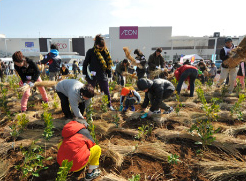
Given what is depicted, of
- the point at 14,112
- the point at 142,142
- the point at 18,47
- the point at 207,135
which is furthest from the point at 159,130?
the point at 18,47

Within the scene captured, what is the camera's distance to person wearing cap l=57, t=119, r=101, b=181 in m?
1.53

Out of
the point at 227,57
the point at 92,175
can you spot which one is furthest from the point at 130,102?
the point at 227,57

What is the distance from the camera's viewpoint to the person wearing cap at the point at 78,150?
1.53 m

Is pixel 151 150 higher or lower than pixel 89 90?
lower

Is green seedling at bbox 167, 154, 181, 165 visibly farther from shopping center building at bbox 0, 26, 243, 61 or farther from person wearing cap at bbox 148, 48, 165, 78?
shopping center building at bbox 0, 26, 243, 61

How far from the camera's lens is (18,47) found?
29656 mm

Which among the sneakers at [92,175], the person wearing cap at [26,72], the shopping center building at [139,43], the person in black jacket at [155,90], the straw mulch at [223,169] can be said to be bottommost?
the sneakers at [92,175]

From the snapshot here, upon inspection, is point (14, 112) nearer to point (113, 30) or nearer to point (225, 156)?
point (225, 156)

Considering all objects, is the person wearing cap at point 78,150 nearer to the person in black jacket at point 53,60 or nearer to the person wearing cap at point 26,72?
the person wearing cap at point 26,72

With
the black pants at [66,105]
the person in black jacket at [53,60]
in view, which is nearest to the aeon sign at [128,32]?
the person in black jacket at [53,60]

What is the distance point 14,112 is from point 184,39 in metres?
30.0

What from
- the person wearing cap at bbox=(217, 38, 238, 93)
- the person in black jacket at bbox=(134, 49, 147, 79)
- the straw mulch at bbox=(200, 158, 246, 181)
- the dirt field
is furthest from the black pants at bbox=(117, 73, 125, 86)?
the straw mulch at bbox=(200, 158, 246, 181)

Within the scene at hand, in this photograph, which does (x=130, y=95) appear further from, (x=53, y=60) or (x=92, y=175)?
(x=53, y=60)

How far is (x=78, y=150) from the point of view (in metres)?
1.54
